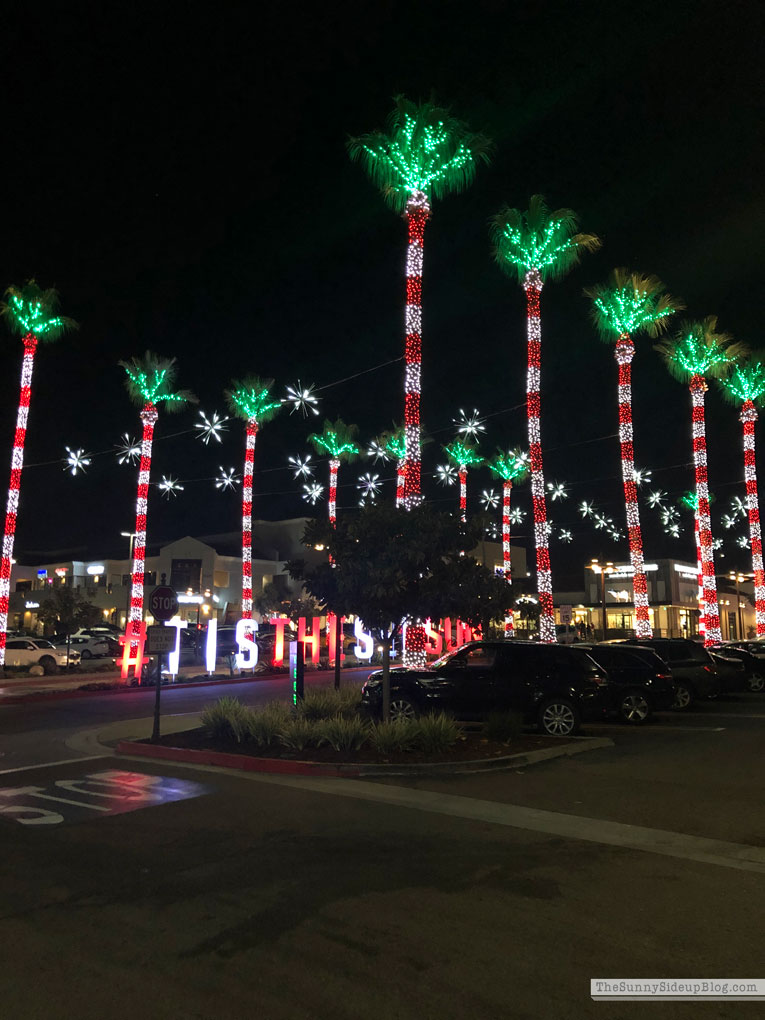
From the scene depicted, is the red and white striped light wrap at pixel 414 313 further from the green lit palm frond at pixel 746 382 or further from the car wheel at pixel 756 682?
the green lit palm frond at pixel 746 382

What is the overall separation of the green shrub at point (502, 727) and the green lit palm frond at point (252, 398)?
25.8m

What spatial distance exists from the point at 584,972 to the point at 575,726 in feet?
33.3

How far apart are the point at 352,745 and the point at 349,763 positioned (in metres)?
0.78

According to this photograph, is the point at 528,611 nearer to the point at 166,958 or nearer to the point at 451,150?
the point at 166,958

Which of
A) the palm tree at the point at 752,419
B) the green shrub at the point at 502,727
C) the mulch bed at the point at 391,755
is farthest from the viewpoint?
the palm tree at the point at 752,419

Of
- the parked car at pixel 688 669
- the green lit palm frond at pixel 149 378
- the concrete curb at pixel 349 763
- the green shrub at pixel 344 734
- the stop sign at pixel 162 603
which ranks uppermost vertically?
the green lit palm frond at pixel 149 378

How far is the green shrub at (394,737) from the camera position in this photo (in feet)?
Answer: 39.0

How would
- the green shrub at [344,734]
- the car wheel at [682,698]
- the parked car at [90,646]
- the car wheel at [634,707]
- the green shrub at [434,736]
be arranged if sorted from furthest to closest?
the parked car at [90,646], the car wheel at [682,698], the car wheel at [634,707], the green shrub at [344,734], the green shrub at [434,736]

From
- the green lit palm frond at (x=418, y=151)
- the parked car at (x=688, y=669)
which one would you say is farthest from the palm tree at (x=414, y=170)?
the parked car at (x=688, y=669)

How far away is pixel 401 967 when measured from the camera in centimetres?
477

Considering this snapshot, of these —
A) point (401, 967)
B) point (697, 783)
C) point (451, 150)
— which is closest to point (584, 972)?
point (401, 967)

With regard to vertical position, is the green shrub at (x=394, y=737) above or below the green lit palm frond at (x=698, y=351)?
below

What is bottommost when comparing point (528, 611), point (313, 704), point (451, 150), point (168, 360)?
point (313, 704)

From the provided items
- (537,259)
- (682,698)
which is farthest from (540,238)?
(682,698)
